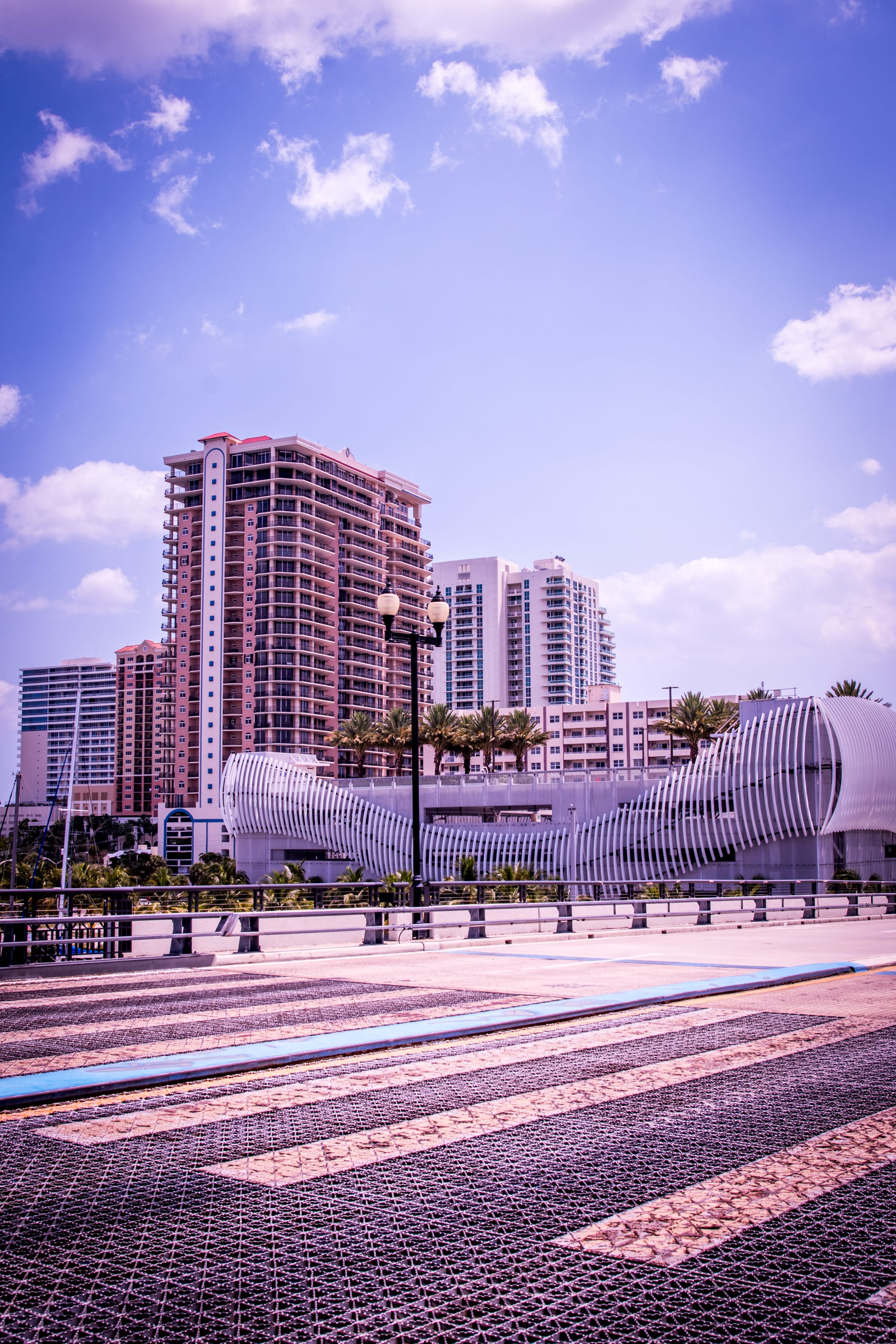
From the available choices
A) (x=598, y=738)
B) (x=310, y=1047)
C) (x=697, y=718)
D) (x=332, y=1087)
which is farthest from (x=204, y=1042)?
(x=598, y=738)

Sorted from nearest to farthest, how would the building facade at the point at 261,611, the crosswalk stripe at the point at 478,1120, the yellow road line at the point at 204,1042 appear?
the crosswalk stripe at the point at 478,1120 < the yellow road line at the point at 204,1042 < the building facade at the point at 261,611

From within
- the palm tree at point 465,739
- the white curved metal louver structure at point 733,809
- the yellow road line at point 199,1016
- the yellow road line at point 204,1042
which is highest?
the palm tree at point 465,739

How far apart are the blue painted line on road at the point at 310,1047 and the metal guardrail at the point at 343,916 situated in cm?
650

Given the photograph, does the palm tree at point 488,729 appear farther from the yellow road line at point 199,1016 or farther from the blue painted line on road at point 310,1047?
the blue painted line on road at point 310,1047

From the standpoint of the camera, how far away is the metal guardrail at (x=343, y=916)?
1780 centimetres

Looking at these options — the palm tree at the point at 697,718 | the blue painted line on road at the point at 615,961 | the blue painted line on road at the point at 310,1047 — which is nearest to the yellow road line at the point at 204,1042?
the blue painted line on road at the point at 310,1047

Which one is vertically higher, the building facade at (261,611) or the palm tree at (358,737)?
the building facade at (261,611)

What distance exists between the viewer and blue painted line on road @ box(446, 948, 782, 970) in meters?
16.1

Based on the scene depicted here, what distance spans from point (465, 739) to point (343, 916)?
75.4 m

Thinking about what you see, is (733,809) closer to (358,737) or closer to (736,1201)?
(358,737)

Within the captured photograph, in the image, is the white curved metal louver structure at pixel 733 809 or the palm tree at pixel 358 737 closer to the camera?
the white curved metal louver structure at pixel 733 809

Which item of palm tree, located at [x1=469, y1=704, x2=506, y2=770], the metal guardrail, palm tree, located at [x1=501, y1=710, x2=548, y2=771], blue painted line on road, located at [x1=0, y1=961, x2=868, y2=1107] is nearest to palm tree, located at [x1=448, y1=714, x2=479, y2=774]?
palm tree, located at [x1=469, y1=704, x2=506, y2=770]

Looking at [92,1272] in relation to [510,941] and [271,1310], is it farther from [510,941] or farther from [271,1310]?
[510,941]

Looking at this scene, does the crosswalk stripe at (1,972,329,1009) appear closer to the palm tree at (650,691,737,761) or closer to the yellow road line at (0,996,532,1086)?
the yellow road line at (0,996,532,1086)
